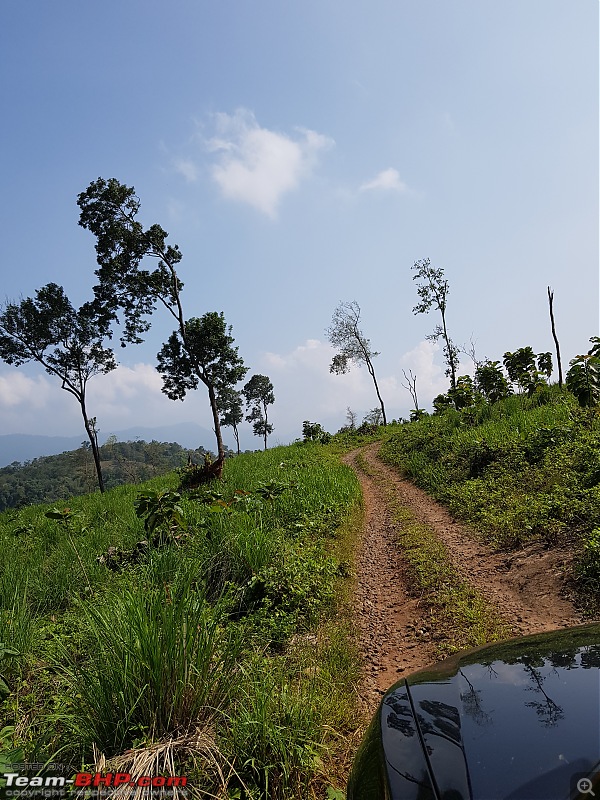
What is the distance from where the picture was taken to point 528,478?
7.43 m

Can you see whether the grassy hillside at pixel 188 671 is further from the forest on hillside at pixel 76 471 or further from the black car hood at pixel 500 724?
the forest on hillside at pixel 76 471

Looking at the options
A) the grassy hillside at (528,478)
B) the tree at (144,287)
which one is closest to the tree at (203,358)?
the tree at (144,287)

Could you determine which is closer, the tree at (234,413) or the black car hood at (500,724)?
the black car hood at (500,724)

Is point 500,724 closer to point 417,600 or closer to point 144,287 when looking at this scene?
point 417,600

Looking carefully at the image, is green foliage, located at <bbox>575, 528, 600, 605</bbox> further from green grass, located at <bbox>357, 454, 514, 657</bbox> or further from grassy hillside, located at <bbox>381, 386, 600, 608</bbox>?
green grass, located at <bbox>357, 454, 514, 657</bbox>

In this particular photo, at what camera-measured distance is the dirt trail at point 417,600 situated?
3.67 m

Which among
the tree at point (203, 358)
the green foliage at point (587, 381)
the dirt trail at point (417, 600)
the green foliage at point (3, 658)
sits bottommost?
the dirt trail at point (417, 600)

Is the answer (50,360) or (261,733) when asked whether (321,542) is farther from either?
(50,360)

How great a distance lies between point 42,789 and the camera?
2.04m

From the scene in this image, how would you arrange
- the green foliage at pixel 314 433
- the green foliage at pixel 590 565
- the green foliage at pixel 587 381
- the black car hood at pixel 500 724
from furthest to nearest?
the green foliage at pixel 314 433 < the green foliage at pixel 587 381 < the green foliage at pixel 590 565 < the black car hood at pixel 500 724

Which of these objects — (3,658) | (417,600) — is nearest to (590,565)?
(417,600)

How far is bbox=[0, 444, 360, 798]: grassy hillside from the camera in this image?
7.32 feet

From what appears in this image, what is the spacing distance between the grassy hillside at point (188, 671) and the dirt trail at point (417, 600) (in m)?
0.30

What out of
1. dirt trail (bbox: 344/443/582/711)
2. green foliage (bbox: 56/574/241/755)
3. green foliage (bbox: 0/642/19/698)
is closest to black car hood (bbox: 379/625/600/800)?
green foliage (bbox: 56/574/241/755)
